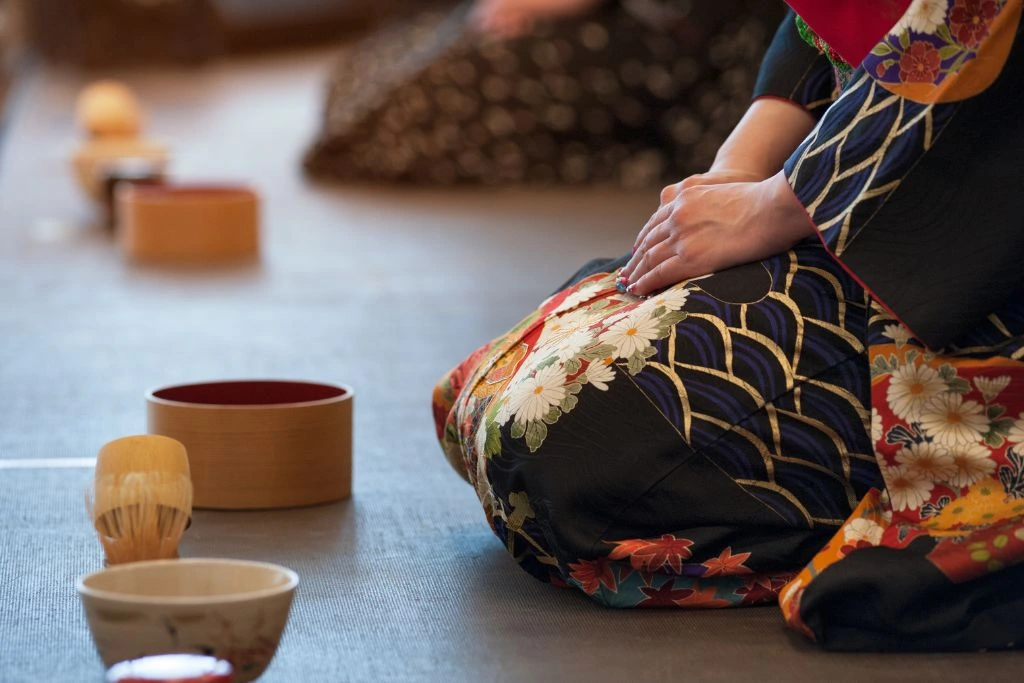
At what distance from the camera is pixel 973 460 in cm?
118

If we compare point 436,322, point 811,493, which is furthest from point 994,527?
point 436,322

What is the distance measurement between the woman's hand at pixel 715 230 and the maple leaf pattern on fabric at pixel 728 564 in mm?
230

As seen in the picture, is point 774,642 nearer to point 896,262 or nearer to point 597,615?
point 597,615

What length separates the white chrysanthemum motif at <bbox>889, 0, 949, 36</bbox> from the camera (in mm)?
1159

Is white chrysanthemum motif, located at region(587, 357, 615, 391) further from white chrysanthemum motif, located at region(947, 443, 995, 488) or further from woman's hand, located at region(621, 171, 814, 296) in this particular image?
white chrysanthemum motif, located at region(947, 443, 995, 488)

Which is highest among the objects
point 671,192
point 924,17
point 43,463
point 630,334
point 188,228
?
point 924,17

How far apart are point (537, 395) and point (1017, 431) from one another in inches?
14.6

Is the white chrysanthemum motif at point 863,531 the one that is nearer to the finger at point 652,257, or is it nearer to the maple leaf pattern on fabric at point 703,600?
the maple leaf pattern on fabric at point 703,600

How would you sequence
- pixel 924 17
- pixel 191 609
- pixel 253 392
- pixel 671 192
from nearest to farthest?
1. pixel 191 609
2. pixel 924 17
3. pixel 671 192
4. pixel 253 392

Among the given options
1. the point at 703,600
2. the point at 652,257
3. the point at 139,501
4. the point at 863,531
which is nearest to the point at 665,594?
the point at 703,600

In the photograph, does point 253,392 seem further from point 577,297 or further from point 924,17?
point 924,17

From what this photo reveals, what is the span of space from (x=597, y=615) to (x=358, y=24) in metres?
9.13

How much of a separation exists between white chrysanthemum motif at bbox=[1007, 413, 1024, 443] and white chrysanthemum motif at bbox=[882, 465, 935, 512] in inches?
2.7

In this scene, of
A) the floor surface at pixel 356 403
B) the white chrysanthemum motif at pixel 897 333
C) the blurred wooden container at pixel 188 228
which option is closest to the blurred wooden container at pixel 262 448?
the floor surface at pixel 356 403
